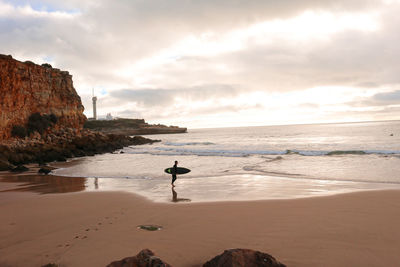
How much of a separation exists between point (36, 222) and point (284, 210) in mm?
6734

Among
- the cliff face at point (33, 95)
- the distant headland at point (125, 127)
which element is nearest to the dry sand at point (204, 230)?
the cliff face at point (33, 95)

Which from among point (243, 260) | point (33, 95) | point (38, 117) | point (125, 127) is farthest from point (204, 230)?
point (125, 127)

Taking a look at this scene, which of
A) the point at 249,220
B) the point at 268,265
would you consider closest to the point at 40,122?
the point at 249,220

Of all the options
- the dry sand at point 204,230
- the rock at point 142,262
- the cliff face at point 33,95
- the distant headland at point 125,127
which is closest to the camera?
the rock at point 142,262

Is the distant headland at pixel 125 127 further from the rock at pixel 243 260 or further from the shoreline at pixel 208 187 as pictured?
the rock at pixel 243 260

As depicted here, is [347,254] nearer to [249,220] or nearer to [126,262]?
[249,220]

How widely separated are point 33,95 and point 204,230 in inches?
1254

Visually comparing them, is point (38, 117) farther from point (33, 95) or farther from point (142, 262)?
point (142, 262)

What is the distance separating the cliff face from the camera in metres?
25.1

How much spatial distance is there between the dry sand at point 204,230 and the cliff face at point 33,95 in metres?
21.4

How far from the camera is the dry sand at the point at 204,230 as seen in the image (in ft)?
14.8

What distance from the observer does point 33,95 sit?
97.9 ft

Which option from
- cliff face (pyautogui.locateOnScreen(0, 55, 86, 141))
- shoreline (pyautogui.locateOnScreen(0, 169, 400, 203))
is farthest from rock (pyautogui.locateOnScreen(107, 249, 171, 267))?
cliff face (pyautogui.locateOnScreen(0, 55, 86, 141))

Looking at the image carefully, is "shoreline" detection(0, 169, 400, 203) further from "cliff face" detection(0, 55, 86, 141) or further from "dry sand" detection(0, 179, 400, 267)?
"cliff face" detection(0, 55, 86, 141)
